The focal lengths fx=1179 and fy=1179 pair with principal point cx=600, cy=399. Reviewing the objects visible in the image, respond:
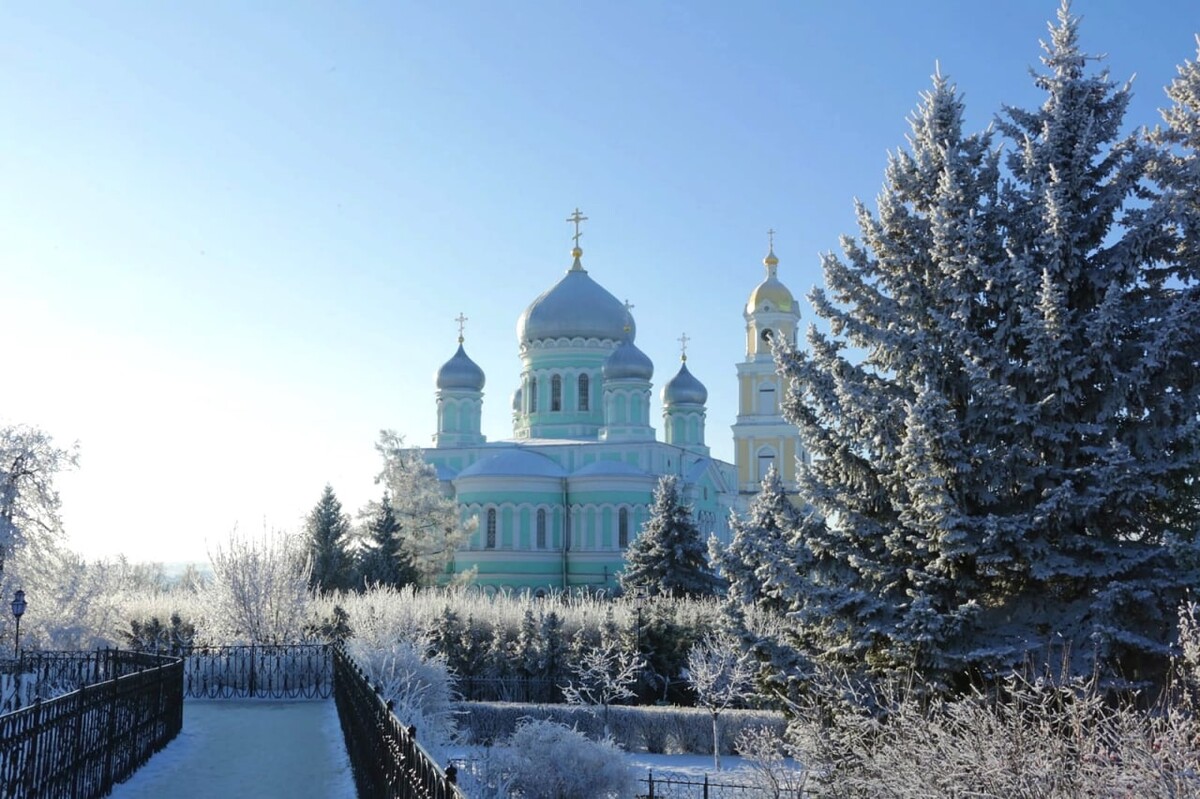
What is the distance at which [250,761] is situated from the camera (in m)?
12.4

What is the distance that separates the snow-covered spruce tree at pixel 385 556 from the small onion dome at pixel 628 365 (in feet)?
40.4

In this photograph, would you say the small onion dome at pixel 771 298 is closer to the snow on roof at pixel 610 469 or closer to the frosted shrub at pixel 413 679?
the snow on roof at pixel 610 469

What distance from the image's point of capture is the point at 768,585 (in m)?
12.9

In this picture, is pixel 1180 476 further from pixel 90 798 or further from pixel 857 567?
pixel 90 798

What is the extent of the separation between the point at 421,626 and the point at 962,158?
15.5m

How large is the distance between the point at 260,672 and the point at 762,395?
3286 cm

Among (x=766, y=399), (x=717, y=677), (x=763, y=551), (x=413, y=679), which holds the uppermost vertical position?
(x=766, y=399)

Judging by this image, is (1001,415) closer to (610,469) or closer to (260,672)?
(260,672)

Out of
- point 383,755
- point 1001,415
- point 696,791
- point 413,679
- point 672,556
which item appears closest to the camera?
point 383,755

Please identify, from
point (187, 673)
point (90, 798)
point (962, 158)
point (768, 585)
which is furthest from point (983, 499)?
point (187, 673)

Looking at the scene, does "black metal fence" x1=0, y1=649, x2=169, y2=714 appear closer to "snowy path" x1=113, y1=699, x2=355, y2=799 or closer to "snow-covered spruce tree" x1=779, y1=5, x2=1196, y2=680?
"snowy path" x1=113, y1=699, x2=355, y2=799

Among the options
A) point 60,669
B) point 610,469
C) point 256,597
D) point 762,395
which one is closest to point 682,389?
point 762,395

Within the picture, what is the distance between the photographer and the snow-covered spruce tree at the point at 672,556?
108 feet

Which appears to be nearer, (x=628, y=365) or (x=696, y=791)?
(x=696, y=791)
